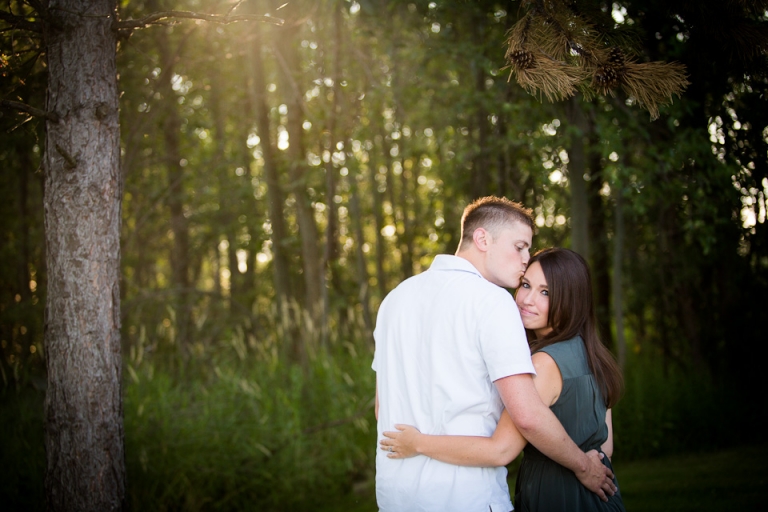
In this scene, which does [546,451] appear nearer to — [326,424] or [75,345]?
[75,345]

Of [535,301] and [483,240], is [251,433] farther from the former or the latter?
[483,240]

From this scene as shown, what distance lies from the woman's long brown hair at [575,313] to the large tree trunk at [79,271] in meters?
2.14

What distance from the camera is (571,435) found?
2.66 meters

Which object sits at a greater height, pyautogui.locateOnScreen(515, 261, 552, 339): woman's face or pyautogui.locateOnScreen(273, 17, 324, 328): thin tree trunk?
pyautogui.locateOnScreen(273, 17, 324, 328): thin tree trunk

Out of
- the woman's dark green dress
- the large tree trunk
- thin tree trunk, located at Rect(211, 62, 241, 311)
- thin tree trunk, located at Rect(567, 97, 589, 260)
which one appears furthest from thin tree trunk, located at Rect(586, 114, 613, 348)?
the large tree trunk

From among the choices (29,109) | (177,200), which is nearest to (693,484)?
(29,109)

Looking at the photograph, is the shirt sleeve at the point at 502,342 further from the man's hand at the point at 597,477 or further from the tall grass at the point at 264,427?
the tall grass at the point at 264,427

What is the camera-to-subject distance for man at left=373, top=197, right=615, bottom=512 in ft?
7.59

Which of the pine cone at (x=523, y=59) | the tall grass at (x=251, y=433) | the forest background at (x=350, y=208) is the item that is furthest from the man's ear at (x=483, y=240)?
the tall grass at (x=251, y=433)

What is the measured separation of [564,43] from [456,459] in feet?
6.48

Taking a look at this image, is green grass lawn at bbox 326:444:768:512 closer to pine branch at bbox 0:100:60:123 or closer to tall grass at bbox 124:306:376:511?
tall grass at bbox 124:306:376:511

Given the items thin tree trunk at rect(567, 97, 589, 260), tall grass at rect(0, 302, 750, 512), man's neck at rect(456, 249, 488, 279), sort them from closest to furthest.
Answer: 1. man's neck at rect(456, 249, 488, 279)
2. tall grass at rect(0, 302, 750, 512)
3. thin tree trunk at rect(567, 97, 589, 260)

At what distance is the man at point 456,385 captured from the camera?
91.0 inches

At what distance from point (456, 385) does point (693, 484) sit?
4.37 metres
